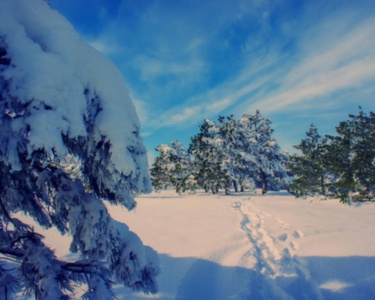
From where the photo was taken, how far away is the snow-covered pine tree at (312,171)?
53.5 feet

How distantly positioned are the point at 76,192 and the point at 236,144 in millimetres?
22694

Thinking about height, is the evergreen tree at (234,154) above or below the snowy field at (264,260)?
above

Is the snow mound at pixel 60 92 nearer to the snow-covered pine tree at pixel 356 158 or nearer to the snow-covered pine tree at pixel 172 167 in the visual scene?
the snow-covered pine tree at pixel 356 158

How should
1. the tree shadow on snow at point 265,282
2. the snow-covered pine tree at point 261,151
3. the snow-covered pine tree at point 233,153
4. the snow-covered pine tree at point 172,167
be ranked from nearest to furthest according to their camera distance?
the tree shadow on snow at point 265,282 → the snow-covered pine tree at point 233,153 → the snow-covered pine tree at point 261,151 → the snow-covered pine tree at point 172,167

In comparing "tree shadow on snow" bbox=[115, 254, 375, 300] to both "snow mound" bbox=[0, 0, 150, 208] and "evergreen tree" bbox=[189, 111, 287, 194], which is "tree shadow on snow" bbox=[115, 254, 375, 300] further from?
"evergreen tree" bbox=[189, 111, 287, 194]

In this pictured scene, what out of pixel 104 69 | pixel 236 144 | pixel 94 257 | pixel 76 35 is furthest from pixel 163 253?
pixel 236 144

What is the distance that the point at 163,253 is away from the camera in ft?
16.5

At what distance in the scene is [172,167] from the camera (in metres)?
28.0

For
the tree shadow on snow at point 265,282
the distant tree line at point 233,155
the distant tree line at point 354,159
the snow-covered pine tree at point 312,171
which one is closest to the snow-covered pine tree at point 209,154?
the distant tree line at point 233,155

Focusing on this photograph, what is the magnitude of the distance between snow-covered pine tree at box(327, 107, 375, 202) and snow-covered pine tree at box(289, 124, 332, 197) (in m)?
1.37

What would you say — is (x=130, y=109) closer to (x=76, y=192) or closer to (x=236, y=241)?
(x=76, y=192)

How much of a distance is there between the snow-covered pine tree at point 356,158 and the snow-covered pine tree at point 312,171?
4.49ft

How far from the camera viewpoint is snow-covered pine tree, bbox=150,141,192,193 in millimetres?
26594

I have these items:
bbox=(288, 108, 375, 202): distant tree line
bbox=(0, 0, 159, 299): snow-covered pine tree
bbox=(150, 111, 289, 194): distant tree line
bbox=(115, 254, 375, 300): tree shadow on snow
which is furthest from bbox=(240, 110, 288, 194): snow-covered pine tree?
bbox=(0, 0, 159, 299): snow-covered pine tree
